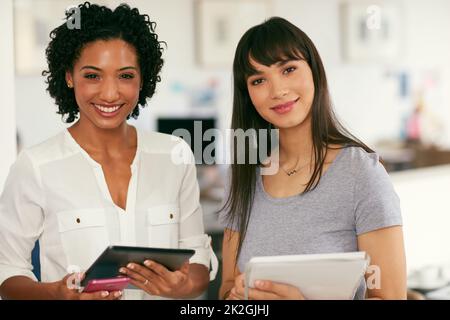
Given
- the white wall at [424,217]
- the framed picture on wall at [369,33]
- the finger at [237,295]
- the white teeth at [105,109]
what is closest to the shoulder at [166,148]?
the white teeth at [105,109]

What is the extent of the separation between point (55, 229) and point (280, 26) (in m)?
0.59

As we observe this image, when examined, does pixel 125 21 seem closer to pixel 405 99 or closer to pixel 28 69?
pixel 28 69

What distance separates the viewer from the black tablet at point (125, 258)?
3.38 ft

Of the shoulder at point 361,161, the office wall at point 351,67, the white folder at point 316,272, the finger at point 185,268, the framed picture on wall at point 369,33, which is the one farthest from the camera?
the framed picture on wall at point 369,33

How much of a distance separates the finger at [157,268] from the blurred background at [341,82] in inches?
16.7

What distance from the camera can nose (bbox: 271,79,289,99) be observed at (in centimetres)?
112

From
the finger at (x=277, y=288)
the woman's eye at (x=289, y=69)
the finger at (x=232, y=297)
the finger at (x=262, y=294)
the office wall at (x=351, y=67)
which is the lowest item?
the finger at (x=232, y=297)

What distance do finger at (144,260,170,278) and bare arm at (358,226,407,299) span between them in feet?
1.20

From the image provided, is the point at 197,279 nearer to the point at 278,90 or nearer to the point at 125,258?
the point at 125,258

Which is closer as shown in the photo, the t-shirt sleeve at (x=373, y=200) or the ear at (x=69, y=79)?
the t-shirt sleeve at (x=373, y=200)

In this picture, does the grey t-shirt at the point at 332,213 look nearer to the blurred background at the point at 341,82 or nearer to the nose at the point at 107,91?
the nose at the point at 107,91

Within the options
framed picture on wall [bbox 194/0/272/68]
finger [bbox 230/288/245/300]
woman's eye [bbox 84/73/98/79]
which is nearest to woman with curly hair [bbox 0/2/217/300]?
woman's eye [bbox 84/73/98/79]

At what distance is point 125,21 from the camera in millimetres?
1192
